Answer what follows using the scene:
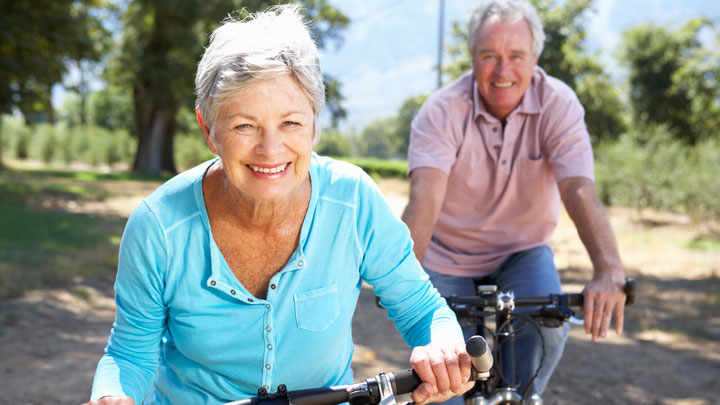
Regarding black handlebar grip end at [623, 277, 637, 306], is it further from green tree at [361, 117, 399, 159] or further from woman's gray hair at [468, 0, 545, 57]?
green tree at [361, 117, 399, 159]

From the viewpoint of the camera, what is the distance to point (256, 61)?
178cm

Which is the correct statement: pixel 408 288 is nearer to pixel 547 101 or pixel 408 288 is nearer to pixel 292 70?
pixel 292 70

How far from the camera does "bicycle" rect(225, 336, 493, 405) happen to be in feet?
Result: 5.59

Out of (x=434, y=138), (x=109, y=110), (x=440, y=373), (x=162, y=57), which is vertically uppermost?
(x=162, y=57)

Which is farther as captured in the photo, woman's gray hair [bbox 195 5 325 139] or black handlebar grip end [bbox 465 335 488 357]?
woman's gray hair [bbox 195 5 325 139]

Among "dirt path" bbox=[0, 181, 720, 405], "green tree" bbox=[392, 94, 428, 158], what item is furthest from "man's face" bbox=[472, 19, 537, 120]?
"green tree" bbox=[392, 94, 428, 158]

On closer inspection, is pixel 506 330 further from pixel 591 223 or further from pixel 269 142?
pixel 269 142

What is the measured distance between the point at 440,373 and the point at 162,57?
25.7 meters

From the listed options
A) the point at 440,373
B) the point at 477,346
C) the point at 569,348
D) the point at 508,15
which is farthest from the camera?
the point at 569,348

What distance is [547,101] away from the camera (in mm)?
3154

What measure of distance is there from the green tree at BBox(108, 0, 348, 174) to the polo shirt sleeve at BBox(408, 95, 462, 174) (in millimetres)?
18012

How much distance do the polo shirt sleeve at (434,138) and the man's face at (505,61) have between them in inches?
8.4

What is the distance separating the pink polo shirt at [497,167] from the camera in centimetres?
313

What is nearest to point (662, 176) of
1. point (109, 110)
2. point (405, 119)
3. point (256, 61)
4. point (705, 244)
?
point (705, 244)
